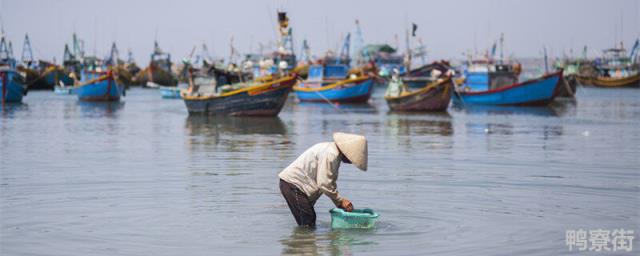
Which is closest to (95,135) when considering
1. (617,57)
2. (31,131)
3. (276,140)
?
(31,131)

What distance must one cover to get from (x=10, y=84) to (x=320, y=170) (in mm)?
50392

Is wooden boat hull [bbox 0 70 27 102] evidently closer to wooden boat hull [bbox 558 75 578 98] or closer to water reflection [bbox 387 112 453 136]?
water reflection [bbox 387 112 453 136]

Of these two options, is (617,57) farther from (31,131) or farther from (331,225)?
(331,225)

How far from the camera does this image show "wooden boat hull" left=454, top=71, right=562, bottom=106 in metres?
56.1

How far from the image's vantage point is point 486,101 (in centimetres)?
5675

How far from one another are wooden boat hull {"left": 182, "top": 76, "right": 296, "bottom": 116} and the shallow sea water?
10603mm

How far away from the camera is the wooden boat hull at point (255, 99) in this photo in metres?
41.1

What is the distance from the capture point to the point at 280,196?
15.0m

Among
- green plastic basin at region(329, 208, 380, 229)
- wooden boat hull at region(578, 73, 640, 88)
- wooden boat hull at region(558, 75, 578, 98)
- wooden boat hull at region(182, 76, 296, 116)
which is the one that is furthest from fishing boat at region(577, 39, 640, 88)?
green plastic basin at region(329, 208, 380, 229)

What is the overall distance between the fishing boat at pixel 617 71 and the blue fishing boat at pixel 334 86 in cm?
5265

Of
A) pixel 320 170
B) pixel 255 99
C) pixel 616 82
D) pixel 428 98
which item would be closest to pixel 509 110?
pixel 428 98

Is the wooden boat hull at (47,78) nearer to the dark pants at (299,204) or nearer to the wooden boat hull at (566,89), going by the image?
the wooden boat hull at (566,89)

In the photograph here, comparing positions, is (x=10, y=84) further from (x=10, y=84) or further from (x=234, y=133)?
(x=234, y=133)

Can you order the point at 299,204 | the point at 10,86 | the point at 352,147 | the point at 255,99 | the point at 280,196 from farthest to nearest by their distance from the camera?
the point at 10,86, the point at 255,99, the point at 280,196, the point at 299,204, the point at 352,147
